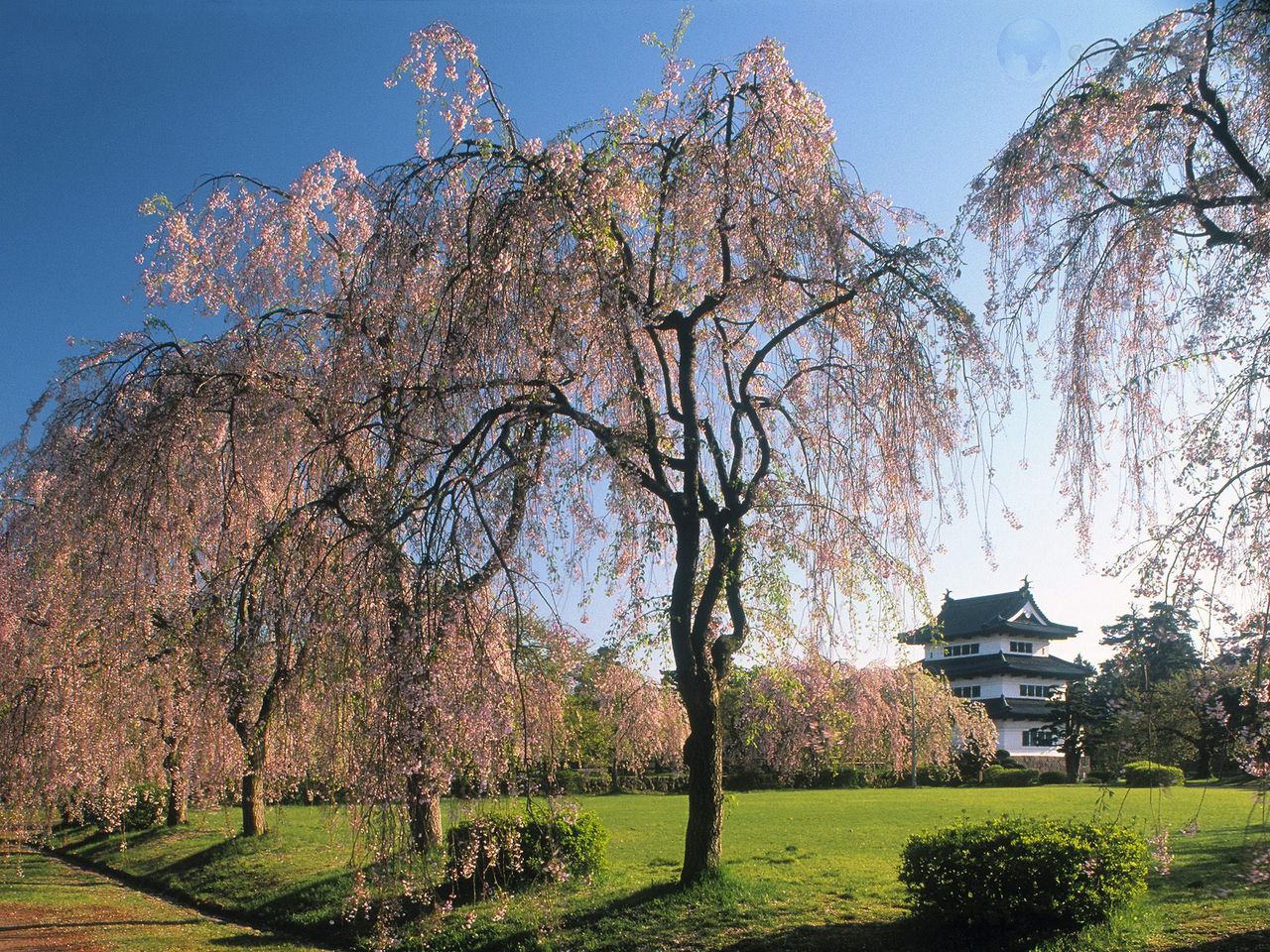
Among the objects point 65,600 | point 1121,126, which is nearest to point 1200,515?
point 1121,126

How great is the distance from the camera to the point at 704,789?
9.79 m

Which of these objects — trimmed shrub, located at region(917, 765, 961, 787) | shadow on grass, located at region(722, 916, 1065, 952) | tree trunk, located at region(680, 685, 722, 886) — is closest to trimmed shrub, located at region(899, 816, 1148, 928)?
shadow on grass, located at region(722, 916, 1065, 952)

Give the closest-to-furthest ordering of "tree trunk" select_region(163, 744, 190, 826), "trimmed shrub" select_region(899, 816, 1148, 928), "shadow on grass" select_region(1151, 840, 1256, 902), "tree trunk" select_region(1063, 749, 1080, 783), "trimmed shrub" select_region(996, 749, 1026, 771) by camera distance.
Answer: "trimmed shrub" select_region(899, 816, 1148, 928)
"shadow on grass" select_region(1151, 840, 1256, 902)
"tree trunk" select_region(163, 744, 190, 826)
"tree trunk" select_region(1063, 749, 1080, 783)
"trimmed shrub" select_region(996, 749, 1026, 771)

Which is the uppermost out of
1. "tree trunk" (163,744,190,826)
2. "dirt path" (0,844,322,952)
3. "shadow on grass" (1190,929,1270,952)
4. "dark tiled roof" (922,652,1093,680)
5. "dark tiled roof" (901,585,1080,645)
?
"dark tiled roof" (901,585,1080,645)

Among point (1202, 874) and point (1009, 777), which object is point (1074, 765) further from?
point (1202, 874)

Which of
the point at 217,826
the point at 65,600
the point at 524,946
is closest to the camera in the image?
the point at 524,946

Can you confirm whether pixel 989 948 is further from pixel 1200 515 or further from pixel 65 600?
pixel 65 600

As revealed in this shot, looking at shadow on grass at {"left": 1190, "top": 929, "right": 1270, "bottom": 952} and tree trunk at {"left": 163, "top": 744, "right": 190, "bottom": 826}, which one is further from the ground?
tree trunk at {"left": 163, "top": 744, "right": 190, "bottom": 826}

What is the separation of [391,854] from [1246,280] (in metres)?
6.21

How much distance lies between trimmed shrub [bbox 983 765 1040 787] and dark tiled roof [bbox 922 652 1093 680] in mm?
8535

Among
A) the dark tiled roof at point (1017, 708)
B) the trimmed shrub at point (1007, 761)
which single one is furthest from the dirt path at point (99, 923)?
the dark tiled roof at point (1017, 708)

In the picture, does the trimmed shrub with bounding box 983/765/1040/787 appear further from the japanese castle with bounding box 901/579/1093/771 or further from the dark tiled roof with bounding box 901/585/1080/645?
the dark tiled roof with bounding box 901/585/1080/645

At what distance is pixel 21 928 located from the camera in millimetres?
11742

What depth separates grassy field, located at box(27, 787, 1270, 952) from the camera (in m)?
7.65
